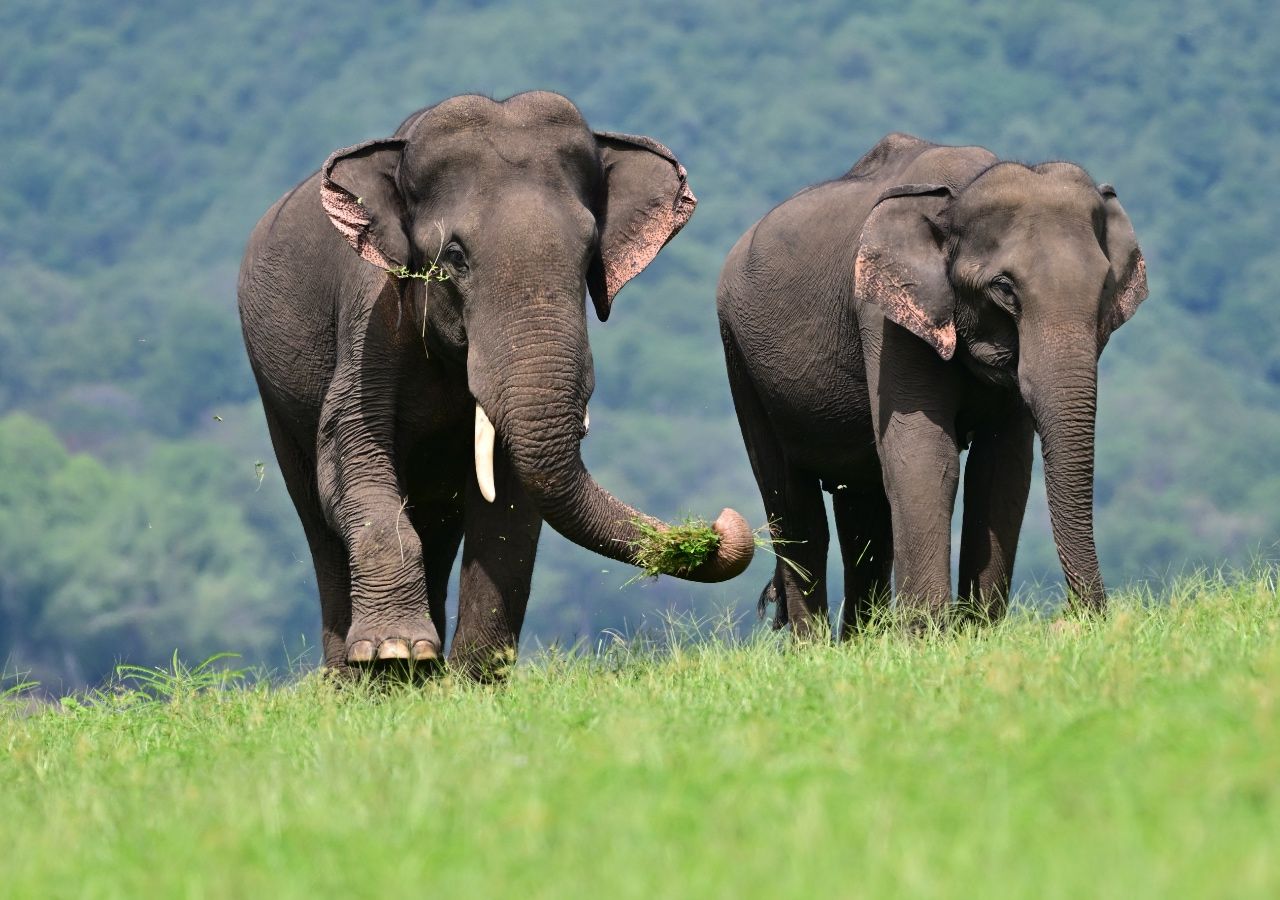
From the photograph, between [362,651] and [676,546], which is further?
[362,651]

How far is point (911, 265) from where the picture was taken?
→ 1151cm

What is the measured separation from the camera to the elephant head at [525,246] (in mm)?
9484

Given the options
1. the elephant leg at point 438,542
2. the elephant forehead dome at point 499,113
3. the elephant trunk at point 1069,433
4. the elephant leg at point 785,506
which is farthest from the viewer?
the elephant leg at point 785,506

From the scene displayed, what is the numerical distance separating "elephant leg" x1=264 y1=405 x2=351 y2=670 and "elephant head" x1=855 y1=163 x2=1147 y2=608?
299 centimetres

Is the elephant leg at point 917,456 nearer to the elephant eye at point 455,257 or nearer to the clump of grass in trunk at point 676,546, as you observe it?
the clump of grass in trunk at point 676,546

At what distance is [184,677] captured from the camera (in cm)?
1006

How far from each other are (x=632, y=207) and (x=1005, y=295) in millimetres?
1846

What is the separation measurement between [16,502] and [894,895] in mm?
93974

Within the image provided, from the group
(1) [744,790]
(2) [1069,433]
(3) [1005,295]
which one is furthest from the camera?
(3) [1005,295]

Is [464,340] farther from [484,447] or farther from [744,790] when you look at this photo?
[744,790]

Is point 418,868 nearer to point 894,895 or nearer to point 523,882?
point 523,882

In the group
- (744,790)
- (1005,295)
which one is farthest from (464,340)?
(744,790)

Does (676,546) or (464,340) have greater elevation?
(464,340)

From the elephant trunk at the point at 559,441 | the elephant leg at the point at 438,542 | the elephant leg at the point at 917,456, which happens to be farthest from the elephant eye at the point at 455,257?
the elephant leg at the point at 917,456
